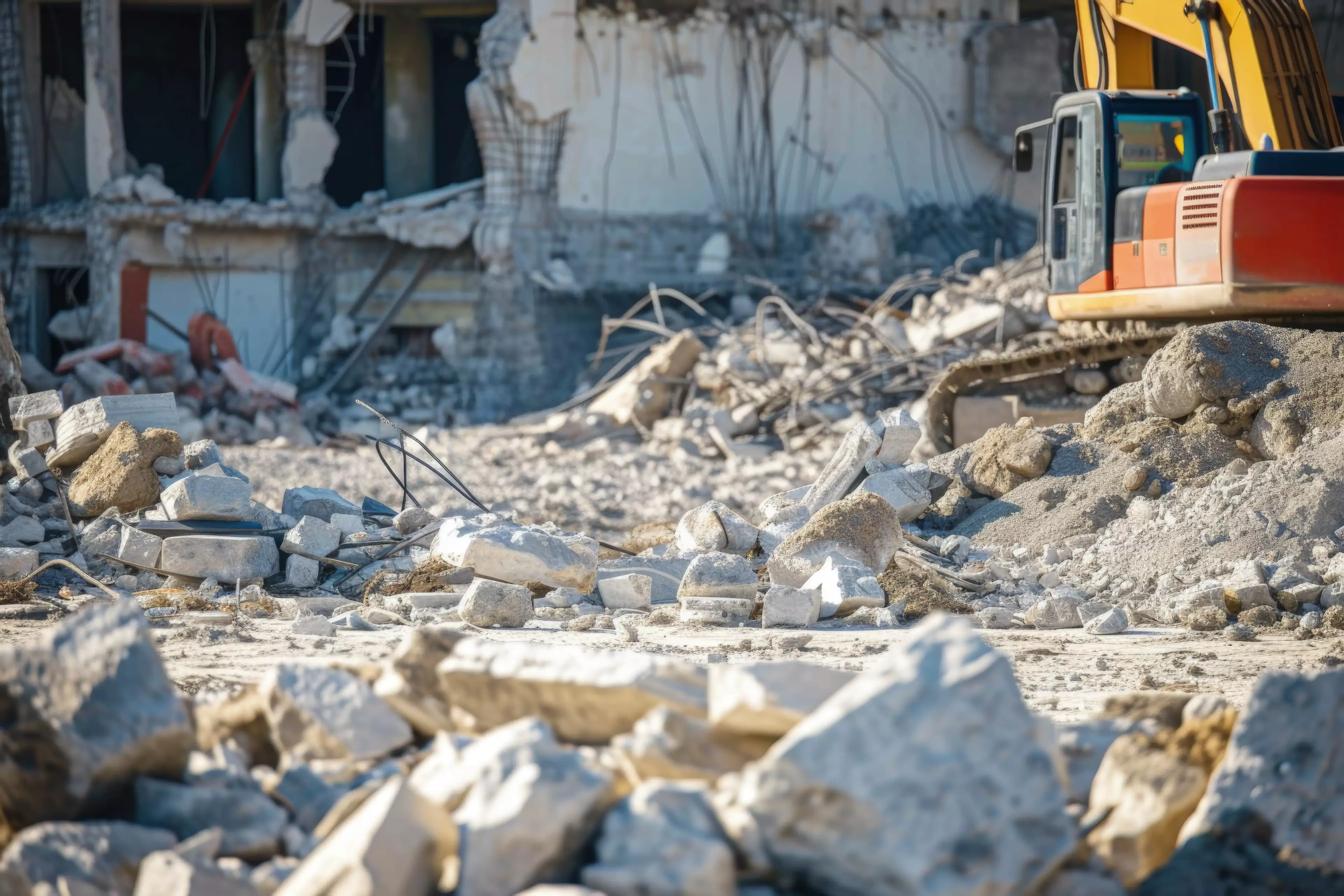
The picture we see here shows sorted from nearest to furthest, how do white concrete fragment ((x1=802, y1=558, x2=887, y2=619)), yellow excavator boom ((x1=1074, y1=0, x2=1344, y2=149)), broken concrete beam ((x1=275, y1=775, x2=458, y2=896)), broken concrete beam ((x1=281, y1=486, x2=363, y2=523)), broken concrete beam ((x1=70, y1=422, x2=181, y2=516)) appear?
broken concrete beam ((x1=275, y1=775, x2=458, y2=896)) → white concrete fragment ((x1=802, y1=558, x2=887, y2=619)) → broken concrete beam ((x1=70, y1=422, x2=181, y2=516)) → broken concrete beam ((x1=281, y1=486, x2=363, y2=523)) → yellow excavator boom ((x1=1074, y1=0, x2=1344, y2=149))

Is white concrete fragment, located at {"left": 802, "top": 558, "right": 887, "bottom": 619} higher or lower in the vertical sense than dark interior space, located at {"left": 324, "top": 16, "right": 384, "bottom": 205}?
lower

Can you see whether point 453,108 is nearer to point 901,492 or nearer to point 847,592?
point 901,492

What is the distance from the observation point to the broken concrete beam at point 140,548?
6.48 meters

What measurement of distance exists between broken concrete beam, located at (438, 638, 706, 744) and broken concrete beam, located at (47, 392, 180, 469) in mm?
4629

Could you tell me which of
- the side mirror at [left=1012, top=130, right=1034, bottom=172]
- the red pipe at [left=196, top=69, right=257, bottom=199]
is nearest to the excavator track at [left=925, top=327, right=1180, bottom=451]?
the side mirror at [left=1012, top=130, right=1034, bottom=172]

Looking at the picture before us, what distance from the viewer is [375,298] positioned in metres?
16.5

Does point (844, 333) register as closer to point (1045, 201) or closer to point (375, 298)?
point (1045, 201)

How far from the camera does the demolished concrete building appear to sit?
15.7 m

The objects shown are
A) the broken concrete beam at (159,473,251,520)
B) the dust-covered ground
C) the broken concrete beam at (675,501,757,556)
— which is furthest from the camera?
the broken concrete beam at (675,501,757,556)

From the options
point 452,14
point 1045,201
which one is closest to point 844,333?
point 1045,201

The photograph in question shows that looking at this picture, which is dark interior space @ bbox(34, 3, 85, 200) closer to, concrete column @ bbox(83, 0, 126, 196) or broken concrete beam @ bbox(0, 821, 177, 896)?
concrete column @ bbox(83, 0, 126, 196)

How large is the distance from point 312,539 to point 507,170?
9.50 metres

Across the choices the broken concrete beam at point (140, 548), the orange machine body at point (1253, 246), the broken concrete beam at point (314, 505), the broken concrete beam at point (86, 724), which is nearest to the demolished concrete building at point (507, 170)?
the broken concrete beam at point (314, 505)

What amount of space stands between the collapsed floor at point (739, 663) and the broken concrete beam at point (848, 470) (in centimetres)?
2
